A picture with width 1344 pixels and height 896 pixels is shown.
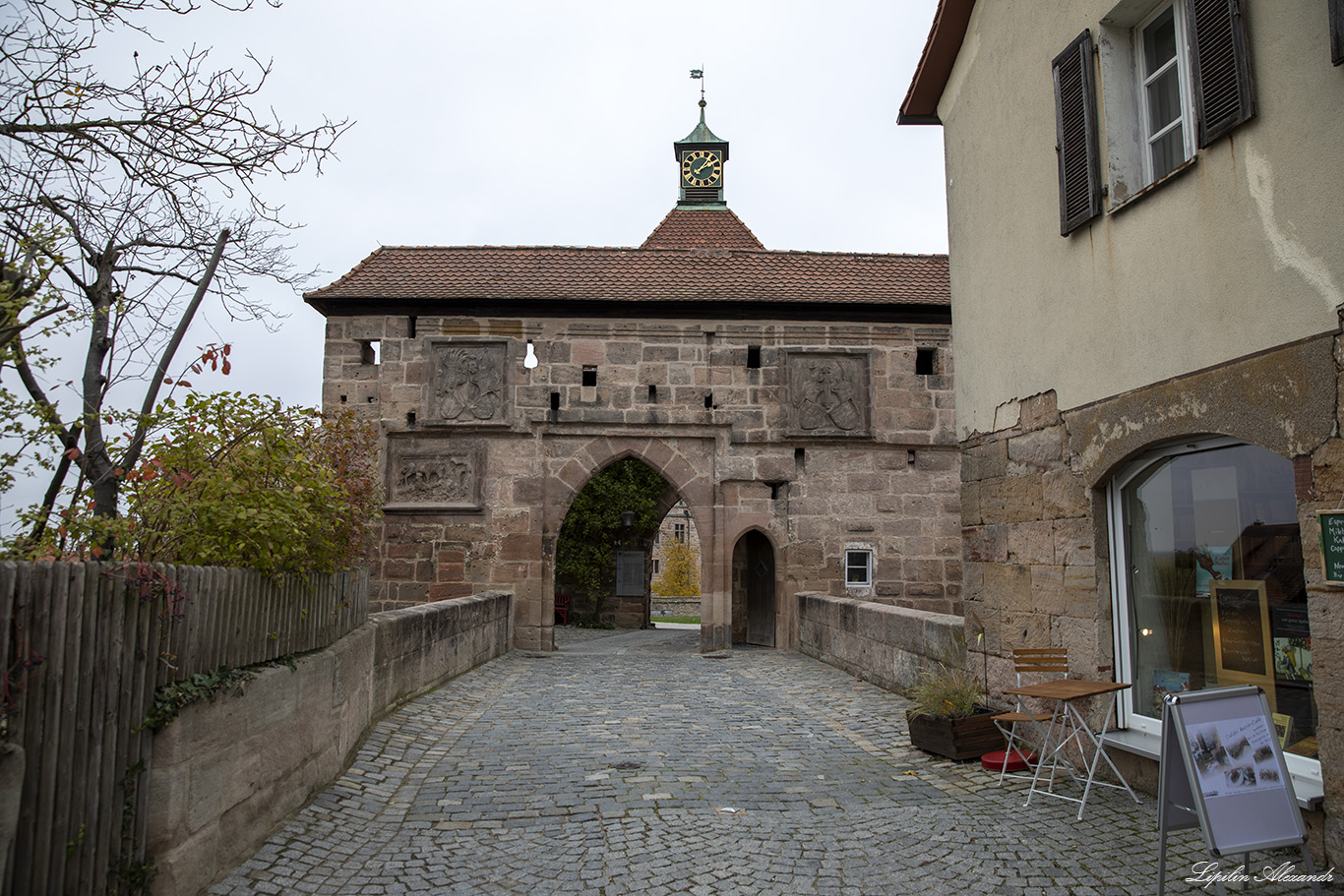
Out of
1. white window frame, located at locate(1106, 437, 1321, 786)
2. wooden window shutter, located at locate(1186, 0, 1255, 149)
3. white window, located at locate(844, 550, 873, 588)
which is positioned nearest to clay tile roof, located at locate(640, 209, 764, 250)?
white window, located at locate(844, 550, 873, 588)

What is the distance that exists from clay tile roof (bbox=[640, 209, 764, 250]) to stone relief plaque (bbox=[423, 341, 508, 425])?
6.61 metres

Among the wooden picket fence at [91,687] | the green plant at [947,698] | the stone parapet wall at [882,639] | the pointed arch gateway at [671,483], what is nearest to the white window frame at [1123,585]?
the green plant at [947,698]

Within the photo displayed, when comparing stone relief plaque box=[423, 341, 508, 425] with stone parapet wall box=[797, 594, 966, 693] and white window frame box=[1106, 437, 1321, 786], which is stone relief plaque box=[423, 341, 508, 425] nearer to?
stone parapet wall box=[797, 594, 966, 693]

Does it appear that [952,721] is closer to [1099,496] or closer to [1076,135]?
[1099,496]

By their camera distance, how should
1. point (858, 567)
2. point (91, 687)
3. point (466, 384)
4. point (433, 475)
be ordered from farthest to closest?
1. point (858, 567)
2. point (466, 384)
3. point (433, 475)
4. point (91, 687)

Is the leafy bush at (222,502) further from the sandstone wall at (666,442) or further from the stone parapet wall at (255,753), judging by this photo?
the sandstone wall at (666,442)

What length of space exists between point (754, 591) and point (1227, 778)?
12.2 metres

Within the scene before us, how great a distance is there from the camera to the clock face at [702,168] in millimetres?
22781

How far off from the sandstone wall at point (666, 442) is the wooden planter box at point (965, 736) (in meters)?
7.31

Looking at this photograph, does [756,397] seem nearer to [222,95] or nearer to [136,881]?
[222,95]

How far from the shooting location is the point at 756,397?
13.6 m

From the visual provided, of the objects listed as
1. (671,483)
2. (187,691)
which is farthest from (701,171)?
(187,691)

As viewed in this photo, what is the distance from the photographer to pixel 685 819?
4.63 metres

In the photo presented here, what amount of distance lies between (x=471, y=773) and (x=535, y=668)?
5.44 metres
